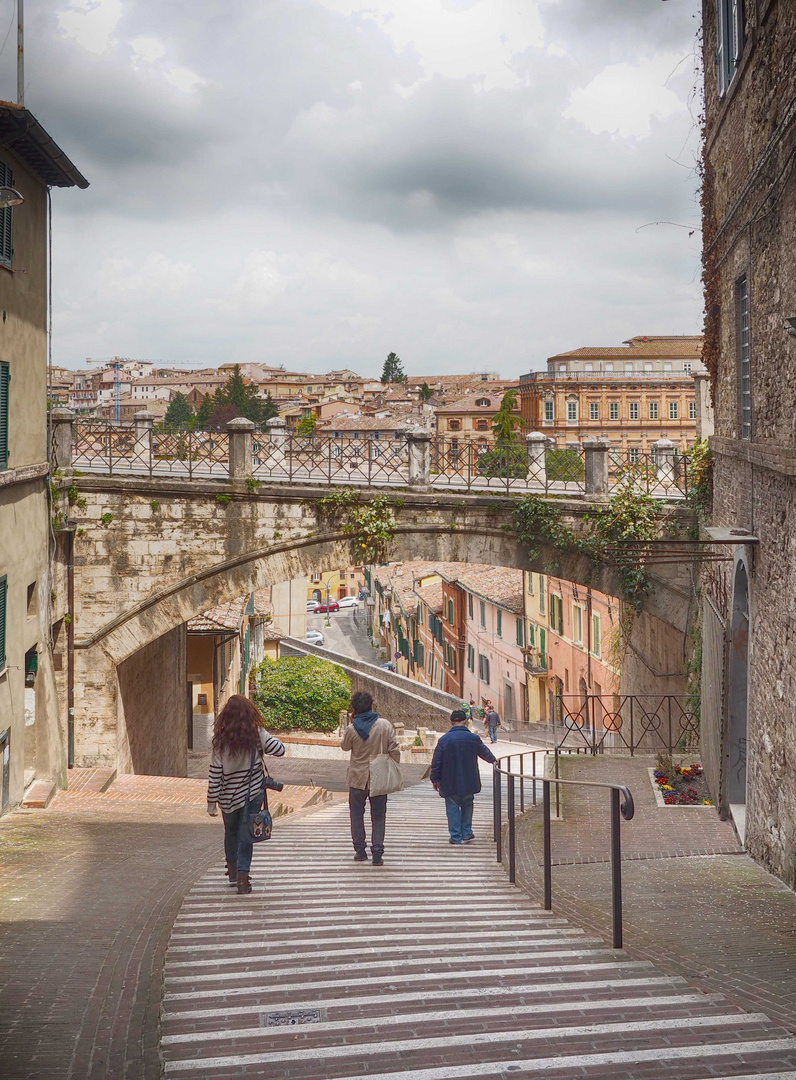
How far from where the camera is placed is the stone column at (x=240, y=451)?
1617 cm

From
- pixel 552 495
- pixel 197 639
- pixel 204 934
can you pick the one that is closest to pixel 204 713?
pixel 197 639

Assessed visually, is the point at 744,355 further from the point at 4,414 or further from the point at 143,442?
the point at 143,442

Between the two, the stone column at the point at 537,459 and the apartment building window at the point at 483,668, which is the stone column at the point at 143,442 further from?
the apartment building window at the point at 483,668

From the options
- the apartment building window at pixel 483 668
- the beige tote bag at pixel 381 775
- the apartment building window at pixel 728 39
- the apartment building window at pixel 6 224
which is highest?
the apartment building window at pixel 728 39

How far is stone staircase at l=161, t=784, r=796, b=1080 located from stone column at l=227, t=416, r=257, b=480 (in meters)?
9.71

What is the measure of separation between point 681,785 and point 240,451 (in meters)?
8.05

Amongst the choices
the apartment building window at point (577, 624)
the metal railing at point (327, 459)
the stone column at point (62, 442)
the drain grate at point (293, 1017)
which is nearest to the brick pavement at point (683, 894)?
the drain grate at point (293, 1017)

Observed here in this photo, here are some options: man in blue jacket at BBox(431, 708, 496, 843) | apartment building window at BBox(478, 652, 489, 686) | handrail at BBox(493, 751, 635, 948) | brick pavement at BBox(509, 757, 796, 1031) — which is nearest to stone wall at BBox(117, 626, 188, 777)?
brick pavement at BBox(509, 757, 796, 1031)

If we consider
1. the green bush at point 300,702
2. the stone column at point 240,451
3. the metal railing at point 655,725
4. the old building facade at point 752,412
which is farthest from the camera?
the green bush at point 300,702

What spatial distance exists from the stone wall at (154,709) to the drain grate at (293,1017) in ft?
42.6

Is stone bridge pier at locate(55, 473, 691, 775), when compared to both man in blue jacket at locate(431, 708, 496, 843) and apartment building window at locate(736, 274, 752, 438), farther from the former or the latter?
man in blue jacket at locate(431, 708, 496, 843)

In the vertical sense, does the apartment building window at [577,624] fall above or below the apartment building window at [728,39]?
below

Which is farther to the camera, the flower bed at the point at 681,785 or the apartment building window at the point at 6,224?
the flower bed at the point at 681,785

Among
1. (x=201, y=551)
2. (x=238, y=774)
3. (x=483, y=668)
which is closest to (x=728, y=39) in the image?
(x=238, y=774)
